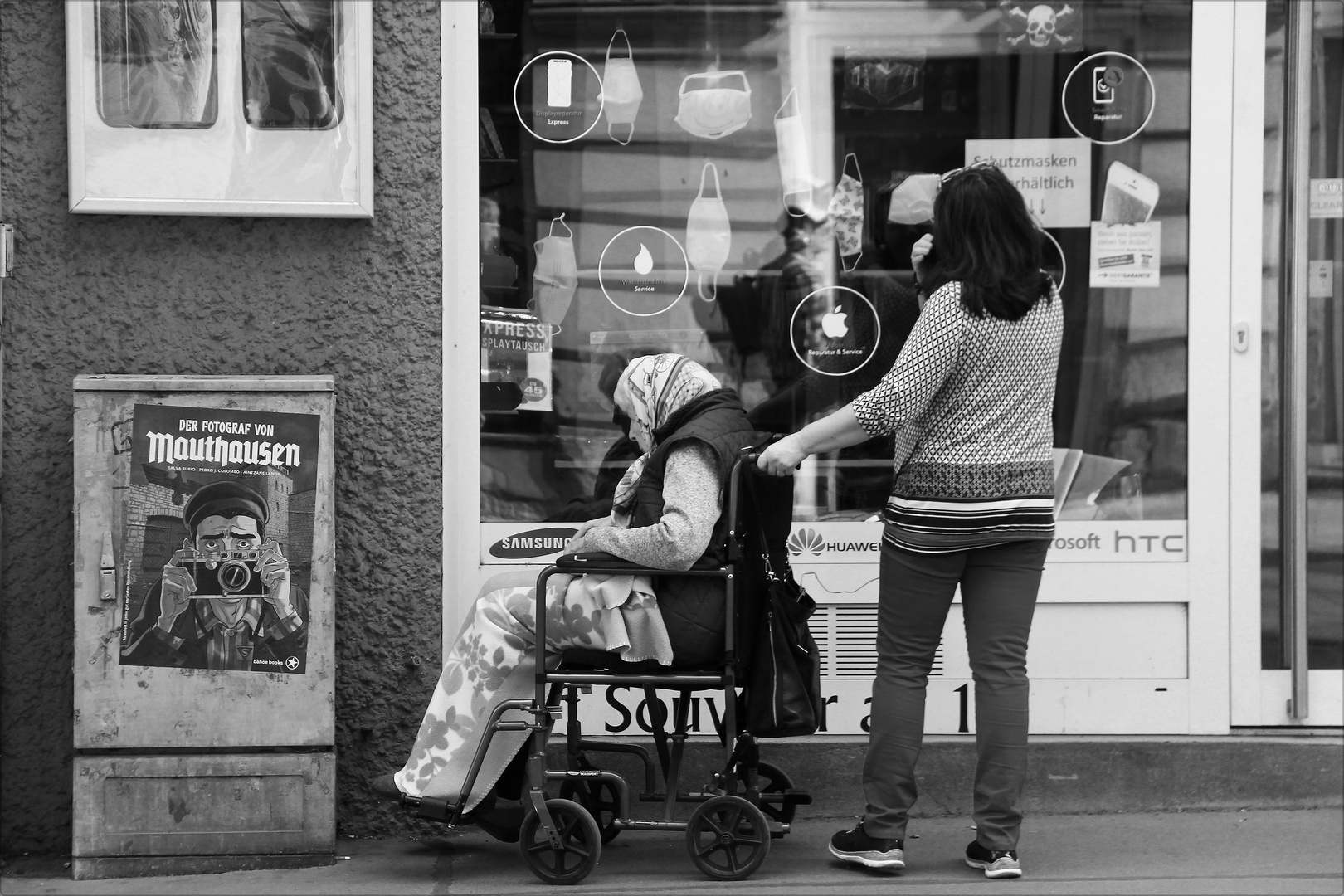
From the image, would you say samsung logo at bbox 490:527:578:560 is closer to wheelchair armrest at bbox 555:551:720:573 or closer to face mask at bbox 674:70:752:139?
wheelchair armrest at bbox 555:551:720:573

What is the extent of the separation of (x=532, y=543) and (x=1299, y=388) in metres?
2.52

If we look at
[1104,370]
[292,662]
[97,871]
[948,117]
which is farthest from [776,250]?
[97,871]

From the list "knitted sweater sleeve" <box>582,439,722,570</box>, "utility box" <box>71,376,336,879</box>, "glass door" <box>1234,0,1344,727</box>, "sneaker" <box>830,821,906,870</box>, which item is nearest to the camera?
"knitted sweater sleeve" <box>582,439,722,570</box>

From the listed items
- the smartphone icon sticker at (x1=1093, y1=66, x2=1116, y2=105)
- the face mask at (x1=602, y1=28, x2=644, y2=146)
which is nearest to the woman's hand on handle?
the face mask at (x1=602, y1=28, x2=644, y2=146)

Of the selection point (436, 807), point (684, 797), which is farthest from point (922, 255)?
point (436, 807)

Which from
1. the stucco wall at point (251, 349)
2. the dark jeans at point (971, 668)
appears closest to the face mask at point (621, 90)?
the stucco wall at point (251, 349)

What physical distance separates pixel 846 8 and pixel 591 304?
130cm

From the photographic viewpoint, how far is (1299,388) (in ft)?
15.4

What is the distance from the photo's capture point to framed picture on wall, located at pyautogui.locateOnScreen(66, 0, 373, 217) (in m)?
4.42

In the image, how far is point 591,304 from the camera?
4.84m

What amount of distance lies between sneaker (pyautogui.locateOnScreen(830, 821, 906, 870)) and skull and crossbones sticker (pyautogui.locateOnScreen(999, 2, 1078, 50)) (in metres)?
2.62

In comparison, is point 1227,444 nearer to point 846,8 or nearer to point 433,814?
point 846,8

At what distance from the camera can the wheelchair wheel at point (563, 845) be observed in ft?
12.5

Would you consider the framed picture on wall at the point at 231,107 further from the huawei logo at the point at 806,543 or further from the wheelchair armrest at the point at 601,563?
the huawei logo at the point at 806,543
